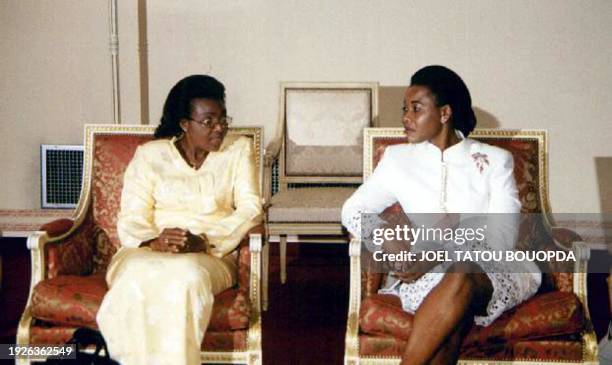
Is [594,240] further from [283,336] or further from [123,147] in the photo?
[123,147]

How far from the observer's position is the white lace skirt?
2504mm

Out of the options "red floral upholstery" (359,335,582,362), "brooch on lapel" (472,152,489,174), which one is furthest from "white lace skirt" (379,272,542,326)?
"brooch on lapel" (472,152,489,174)

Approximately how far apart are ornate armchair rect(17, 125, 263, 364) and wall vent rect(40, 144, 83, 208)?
2.66 m

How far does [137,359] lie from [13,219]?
12.7 feet

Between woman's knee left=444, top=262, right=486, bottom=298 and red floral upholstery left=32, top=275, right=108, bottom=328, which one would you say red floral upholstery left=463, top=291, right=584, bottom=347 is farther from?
red floral upholstery left=32, top=275, right=108, bottom=328

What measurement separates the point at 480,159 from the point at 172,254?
1.21 meters

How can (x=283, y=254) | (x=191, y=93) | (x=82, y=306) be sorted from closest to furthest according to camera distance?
(x=82, y=306) → (x=191, y=93) → (x=283, y=254)

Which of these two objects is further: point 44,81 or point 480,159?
point 44,81

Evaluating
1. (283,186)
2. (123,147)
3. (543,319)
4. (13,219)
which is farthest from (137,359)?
(13,219)

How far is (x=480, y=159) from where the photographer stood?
284 cm

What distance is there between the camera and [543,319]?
2.53 meters

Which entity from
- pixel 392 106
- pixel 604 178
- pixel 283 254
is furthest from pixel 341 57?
pixel 604 178

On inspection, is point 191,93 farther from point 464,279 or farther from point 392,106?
point 392,106

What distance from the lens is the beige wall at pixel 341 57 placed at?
566 centimetres
